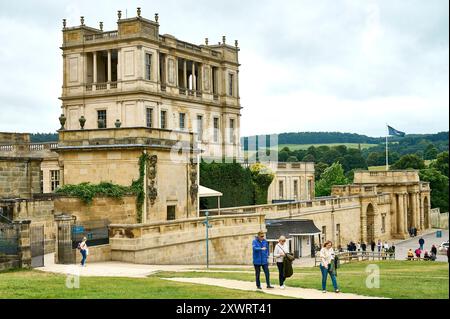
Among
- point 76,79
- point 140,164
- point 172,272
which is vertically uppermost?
point 76,79

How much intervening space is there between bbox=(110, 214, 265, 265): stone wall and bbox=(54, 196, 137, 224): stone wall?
315cm

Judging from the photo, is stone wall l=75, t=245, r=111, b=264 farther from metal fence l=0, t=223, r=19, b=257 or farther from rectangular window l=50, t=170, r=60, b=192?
rectangular window l=50, t=170, r=60, b=192

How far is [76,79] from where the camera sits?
5666cm

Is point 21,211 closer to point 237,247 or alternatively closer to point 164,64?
point 237,247

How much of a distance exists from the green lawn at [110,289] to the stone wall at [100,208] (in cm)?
1011

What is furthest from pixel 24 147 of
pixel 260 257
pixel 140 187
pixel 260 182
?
pixel 260 257

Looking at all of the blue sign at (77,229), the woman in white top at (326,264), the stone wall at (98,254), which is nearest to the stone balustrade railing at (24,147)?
the blue sign at (77,229)

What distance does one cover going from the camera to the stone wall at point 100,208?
3053cm

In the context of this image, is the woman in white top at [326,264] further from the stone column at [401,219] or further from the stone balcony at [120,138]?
the stone column at [401,219]

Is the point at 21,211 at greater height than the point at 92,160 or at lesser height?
lesser

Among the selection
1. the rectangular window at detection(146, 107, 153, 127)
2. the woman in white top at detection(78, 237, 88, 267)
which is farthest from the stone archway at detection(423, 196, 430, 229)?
the woman in white top at detection(78, 237, 88, 267)

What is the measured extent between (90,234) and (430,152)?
384ft

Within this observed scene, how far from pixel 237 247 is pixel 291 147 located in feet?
428
